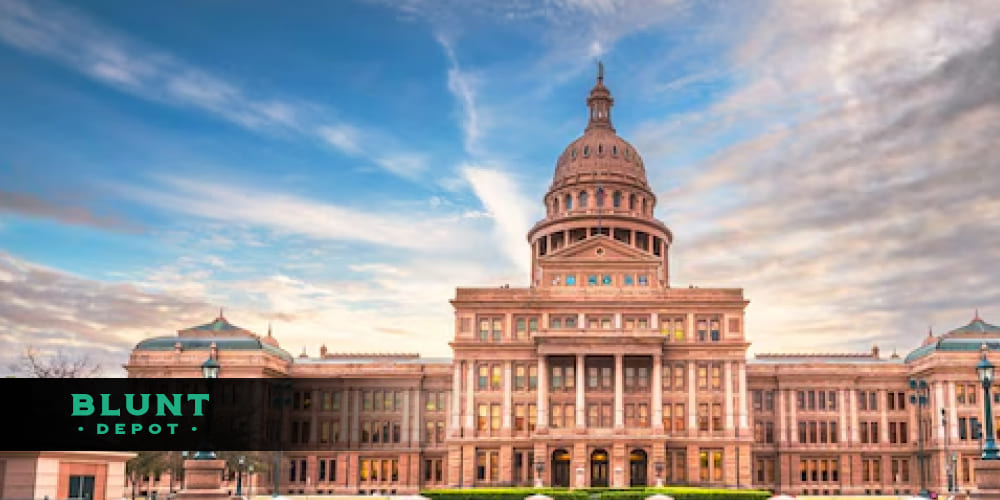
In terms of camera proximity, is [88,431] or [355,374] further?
[355,374]

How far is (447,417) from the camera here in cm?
12319

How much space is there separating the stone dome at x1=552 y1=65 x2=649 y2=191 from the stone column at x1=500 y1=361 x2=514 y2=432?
37.4 metres

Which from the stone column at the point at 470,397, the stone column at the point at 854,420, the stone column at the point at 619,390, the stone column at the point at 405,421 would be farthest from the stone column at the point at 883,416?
the stone column at the point at 405,421

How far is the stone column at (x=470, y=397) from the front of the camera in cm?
11262

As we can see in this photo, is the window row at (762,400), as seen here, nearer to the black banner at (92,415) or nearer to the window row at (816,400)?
the window row at (816,400)

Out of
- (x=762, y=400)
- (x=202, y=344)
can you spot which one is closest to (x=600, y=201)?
(x=762, y=400)

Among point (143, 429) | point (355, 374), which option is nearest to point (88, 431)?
point (143, 429)

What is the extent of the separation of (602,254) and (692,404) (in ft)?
63.2

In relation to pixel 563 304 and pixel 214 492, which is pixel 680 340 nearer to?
pixel 563 304

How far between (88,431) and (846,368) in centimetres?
10403

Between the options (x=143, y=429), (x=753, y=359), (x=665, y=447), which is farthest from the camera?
(x=753, y=359)

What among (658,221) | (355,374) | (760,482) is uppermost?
(658,221)

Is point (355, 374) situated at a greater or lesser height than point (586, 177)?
lesser

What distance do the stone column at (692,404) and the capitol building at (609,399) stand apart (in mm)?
216
